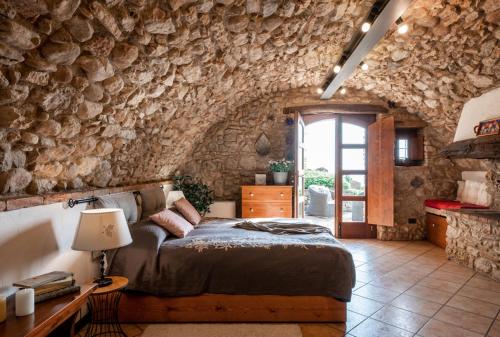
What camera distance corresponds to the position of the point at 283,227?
3.54 meters

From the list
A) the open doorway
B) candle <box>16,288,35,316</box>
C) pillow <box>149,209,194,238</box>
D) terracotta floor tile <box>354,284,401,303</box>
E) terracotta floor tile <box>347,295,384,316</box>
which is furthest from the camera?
the open doorway

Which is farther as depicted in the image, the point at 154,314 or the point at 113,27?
the point at 154,314

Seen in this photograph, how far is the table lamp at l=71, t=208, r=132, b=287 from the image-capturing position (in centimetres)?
218

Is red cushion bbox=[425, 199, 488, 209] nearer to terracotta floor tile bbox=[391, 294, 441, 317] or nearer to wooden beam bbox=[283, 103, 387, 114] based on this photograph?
wooden beam bbox=[283, 103, 387, 114]

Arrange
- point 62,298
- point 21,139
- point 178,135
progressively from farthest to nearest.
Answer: point 178,135 → point 21,139 → point 62,298

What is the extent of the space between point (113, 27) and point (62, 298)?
5.59 feet

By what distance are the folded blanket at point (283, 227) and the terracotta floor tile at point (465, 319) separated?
4.23 ft

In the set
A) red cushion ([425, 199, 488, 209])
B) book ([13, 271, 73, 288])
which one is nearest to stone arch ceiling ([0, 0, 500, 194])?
book ([13, 271, 73, 288])

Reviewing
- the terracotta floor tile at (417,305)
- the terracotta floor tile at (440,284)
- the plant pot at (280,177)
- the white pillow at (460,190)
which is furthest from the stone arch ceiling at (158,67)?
the terracotta floor tile at (417,305)

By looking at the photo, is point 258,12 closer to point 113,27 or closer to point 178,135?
point 113,27

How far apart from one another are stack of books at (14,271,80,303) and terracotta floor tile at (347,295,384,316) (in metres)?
2.48

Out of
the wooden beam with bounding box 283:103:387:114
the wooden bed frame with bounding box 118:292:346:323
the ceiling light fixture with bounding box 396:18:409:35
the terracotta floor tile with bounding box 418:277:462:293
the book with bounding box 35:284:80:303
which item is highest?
the ceiling light fixture with bounding box 396:18:409:35

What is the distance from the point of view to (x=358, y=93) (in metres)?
5.64

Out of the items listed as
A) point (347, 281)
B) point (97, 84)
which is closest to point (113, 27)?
point (97, 84)
